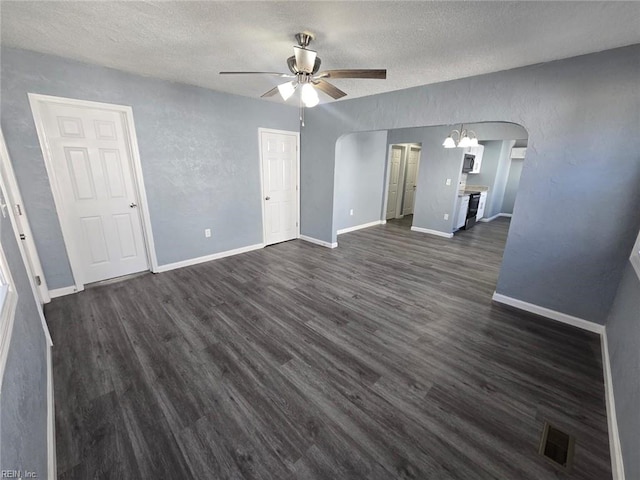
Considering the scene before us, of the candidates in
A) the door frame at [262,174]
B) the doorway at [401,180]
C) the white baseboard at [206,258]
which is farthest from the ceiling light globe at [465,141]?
the white baseboard at [206,258]

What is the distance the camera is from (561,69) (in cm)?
239

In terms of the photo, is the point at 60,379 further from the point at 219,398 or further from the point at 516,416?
the point at 516,416

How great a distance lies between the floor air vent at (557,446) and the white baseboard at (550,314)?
155 centimetres

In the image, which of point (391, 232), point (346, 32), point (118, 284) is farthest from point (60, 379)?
point (391, 232)

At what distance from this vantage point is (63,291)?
3.00m

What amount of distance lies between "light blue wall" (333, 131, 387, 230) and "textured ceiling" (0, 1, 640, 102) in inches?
109

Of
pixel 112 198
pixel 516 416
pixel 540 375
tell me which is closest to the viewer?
pixel 516 416

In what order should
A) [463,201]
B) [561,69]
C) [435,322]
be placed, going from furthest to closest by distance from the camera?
[463,201], [435,322], [561,69]

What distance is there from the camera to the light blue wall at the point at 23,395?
900 mm

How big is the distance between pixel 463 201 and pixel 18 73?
711 cm

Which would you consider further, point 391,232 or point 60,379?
point 391,232

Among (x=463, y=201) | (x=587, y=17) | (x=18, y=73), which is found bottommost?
(x=463, y=201)

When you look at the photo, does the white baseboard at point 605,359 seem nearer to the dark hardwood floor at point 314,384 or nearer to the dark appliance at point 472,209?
the dark hardwood floor at point 314,384

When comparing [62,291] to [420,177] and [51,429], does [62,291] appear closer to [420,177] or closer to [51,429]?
[51,429]
